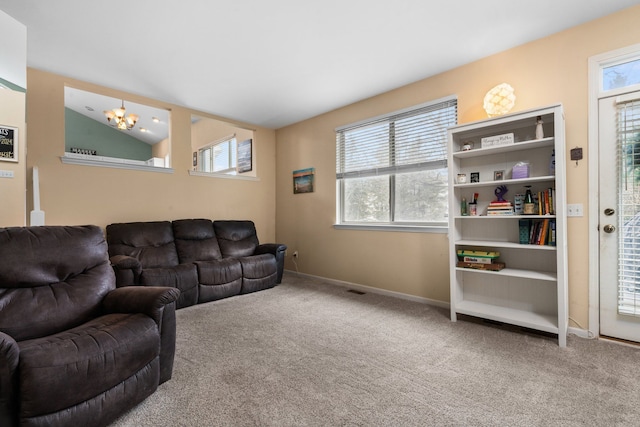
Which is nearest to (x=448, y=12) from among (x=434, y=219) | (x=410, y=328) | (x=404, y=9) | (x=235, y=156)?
(x=404, y=9)

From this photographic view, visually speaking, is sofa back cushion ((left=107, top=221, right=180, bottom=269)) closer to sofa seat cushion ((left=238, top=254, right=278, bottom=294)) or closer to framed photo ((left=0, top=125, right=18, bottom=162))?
sofa seat cushion ((left=238, top=254, right=278, bottom=294))

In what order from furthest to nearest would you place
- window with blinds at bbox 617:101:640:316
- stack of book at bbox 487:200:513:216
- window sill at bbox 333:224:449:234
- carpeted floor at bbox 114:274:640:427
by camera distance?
window sill at bbox 333:224:449:234
stack of book at bbox 487:200:513:216
window with blinds at bbox 617:101:640:316
carpeted floor at bbox 114:274:640:427

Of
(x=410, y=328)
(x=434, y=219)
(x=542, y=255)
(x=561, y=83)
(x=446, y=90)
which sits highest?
(x=446, y=90)

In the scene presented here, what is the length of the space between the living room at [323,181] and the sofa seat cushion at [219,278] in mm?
1150

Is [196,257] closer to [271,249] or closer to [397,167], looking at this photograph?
[271,249]

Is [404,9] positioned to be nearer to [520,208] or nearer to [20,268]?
[520,208]

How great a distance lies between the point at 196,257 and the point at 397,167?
2856mm

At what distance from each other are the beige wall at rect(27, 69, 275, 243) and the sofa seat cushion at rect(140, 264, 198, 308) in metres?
1.07

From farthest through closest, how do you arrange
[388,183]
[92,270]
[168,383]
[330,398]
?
[388,183] → [92,270] → [168,383] → [330,398]

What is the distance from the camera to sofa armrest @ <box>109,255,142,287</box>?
9.03ft

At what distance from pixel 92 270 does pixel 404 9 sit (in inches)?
116

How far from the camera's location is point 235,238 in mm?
4418

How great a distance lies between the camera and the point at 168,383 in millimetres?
1808

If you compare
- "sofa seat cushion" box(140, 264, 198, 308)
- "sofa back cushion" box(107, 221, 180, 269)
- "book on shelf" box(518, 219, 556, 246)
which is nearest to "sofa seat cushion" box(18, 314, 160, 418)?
"sofa seat cushion" box(140, 264, 198, 308)
